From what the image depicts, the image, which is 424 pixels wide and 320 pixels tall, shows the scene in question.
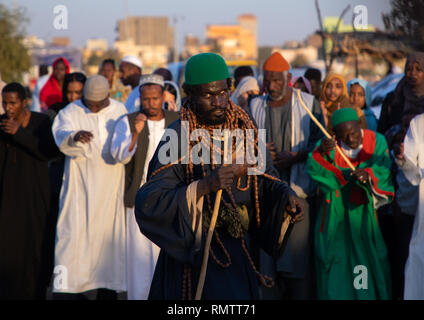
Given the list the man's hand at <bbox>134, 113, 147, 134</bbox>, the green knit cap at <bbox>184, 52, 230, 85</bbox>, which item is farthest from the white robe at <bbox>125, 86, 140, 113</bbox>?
the green knit cap at <bbox>184, 52, 230, 85</bbox>

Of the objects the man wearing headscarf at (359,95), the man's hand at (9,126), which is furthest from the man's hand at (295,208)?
the man wearing headscarf at (359,95)

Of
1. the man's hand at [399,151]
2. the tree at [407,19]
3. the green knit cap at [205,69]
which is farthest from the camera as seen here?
the tree at [407,19]

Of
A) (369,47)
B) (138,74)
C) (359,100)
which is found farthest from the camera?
(369,47)

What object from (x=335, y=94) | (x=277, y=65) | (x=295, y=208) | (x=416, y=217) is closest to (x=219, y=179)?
(x=295, y=208)

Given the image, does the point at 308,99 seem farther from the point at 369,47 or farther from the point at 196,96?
the point at 369,47

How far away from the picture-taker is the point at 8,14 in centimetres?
3688

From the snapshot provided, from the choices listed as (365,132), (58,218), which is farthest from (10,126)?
(365,132)

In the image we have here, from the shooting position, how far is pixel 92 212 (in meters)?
8.04

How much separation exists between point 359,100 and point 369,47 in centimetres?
600

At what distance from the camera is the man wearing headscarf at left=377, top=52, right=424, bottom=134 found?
760cm

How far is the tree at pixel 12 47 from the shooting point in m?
35.2

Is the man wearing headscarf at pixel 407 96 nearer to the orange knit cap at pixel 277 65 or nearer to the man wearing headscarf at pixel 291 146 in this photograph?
the man wearing headscarf at pixel 291 146

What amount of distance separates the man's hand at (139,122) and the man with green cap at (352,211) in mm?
1726

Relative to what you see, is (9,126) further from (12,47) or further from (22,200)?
(12,47)
